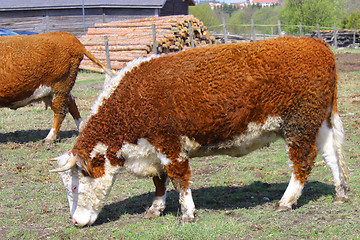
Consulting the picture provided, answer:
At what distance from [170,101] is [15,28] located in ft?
92.7

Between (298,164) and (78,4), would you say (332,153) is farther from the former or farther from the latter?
(78,4)

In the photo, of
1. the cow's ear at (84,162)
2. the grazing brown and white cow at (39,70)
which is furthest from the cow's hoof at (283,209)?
the grazing brown and white cow at (39,70)

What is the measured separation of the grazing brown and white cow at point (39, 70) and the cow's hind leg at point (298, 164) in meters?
4.62

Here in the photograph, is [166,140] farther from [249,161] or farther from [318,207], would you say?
[249,161]

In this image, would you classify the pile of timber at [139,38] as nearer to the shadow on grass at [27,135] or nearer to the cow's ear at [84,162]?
the shadow on grass at [27,135]

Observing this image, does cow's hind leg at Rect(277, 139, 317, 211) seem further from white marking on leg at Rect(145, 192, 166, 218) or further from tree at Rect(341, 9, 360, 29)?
tree at Rect(341, 9, 360, 29)

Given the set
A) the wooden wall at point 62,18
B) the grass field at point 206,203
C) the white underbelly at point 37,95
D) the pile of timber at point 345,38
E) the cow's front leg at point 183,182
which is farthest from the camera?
the pile of timber at point 345,38

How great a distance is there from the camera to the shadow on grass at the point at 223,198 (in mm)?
5164

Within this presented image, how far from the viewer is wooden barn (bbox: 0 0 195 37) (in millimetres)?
28398

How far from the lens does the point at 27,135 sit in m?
9.29

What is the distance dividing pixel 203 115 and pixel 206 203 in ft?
4.50

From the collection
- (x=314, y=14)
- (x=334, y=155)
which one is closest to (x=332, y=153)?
(x=334, y=155)

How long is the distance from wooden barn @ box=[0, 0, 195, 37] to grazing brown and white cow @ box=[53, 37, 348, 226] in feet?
80.0

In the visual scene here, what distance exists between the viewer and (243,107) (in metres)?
4.49
